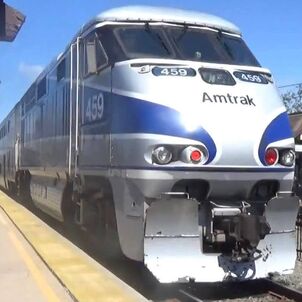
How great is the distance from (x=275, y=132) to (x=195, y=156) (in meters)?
1.10

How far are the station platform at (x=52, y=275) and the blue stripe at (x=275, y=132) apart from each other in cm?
223

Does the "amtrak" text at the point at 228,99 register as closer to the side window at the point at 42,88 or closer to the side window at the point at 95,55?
the side window at the point at 95,55

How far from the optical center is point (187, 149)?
6750mm

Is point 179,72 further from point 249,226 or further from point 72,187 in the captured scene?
point 72,187

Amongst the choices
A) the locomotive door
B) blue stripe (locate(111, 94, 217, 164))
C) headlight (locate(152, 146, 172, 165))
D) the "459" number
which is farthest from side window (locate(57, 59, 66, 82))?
headlight (locate(152, 146, 172, 165))

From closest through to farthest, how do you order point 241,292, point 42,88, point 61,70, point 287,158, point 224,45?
point 287,158, point 241,292, point 224,45, point 61,70, point 42,88

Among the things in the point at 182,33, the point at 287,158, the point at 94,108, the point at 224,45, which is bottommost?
the point at 287,158

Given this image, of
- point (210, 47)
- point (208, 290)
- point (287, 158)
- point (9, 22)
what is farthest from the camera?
point (210, 47)

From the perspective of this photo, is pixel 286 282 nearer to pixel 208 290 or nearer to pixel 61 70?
pixel 208 290

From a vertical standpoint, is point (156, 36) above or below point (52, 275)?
above

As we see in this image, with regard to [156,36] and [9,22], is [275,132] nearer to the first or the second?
[156,36]

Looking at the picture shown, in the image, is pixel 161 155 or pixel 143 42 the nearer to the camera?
pixel 161 155

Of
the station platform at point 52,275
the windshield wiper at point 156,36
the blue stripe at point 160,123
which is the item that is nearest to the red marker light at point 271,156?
the blue stripe at point 160,123

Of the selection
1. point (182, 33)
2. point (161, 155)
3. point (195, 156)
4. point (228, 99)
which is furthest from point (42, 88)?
point (195, 156)
